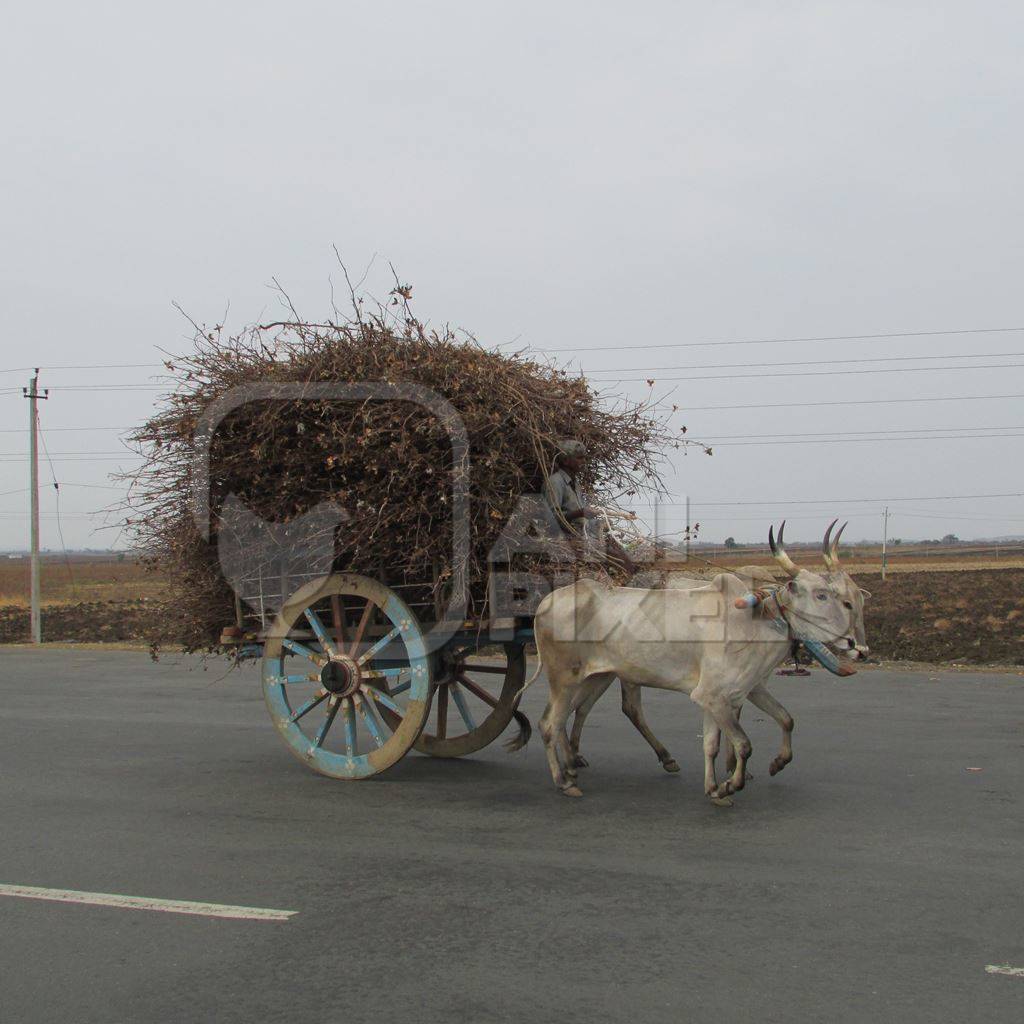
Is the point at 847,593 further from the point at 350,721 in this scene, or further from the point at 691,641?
the point at 350,721

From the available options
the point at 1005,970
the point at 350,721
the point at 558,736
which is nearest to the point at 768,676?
the point at 558,736

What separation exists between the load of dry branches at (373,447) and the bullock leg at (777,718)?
76.9 inches

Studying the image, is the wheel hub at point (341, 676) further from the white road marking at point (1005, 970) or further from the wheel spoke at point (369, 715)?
the white road marking at point (1005, 970)

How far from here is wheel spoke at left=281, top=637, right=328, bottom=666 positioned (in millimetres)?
8109

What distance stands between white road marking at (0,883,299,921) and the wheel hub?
265 cm

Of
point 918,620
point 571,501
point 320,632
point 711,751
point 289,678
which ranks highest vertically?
point 571,501

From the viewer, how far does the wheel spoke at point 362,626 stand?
7.89m

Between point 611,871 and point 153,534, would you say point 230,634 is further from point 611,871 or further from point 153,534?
point 611,871

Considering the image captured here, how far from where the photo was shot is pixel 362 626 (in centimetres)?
792

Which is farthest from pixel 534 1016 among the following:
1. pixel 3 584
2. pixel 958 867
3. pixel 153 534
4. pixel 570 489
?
pixel 3 584

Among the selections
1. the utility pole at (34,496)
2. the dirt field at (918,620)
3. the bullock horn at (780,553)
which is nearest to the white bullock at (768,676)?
the bullock horn at (780,553)

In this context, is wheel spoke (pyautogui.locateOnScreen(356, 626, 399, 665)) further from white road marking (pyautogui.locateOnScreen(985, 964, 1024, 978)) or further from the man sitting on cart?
white road marking (pyautogui.locateOnScreen(985, 964, 1024, 978))

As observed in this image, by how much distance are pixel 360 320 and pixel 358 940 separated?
446 centimetres

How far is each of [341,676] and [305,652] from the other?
1.14 feet
